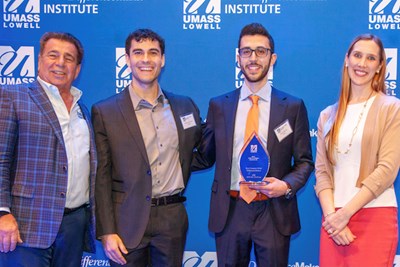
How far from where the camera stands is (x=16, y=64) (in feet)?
13.2

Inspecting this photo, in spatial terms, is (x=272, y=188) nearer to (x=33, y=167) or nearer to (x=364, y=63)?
(x=364, y=63)

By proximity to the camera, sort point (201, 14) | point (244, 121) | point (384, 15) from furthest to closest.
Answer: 1. point (201, 14)
2. point (384, 15)
3. point (244, 121)

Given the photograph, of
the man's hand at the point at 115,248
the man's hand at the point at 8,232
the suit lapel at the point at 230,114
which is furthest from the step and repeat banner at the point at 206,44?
the man's hand at the point at 8,232

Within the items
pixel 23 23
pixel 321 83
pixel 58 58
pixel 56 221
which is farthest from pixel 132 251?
pixel 23 23

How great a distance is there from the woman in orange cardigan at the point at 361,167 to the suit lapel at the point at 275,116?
272mm

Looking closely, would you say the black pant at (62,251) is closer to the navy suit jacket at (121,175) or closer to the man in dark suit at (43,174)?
the man in dark suit at (43,174)

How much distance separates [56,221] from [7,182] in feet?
1.05

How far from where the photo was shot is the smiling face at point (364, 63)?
2623mm

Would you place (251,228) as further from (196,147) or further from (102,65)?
(102,65)

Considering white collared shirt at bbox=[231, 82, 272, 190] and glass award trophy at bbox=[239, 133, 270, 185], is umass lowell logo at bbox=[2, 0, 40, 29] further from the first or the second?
glass award trophy at bbox=[239, 133, 270, 185]

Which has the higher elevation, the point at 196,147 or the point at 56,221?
the point at 196,147

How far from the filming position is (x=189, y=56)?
3902mm

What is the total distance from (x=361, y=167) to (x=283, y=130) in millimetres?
497

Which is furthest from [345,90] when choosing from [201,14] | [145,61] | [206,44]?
[201,14]
